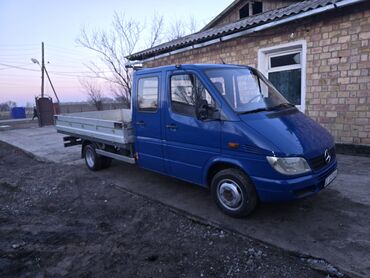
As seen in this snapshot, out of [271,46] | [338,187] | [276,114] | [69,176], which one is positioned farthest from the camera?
[271,46]

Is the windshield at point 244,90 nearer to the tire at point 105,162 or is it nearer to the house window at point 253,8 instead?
the tire at point 105,162

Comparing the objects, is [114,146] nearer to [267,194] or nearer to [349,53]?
[267,194]

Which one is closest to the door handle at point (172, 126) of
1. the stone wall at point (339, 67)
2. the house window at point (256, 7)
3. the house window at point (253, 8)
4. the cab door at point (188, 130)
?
the cab door at point (188, 130)

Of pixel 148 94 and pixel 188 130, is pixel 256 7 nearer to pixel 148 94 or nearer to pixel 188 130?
pixel 148 94

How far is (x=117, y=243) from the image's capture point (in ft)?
11.2

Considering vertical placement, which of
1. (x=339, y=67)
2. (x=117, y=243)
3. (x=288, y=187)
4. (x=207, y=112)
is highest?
(x=339, y=67)

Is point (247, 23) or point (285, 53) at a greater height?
point (247, 23)

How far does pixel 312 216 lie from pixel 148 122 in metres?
2.88

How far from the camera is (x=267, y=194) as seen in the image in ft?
11.2

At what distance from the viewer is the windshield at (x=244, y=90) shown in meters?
3.84

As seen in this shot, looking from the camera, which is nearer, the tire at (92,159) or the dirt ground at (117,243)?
the dirt ground at (117,243)

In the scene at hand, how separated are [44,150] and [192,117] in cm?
742

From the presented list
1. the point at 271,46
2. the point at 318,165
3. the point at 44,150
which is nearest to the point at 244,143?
the point at 318,165

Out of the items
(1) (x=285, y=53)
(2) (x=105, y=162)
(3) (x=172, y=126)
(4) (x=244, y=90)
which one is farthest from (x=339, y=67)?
(2) (x=105, y=162)
